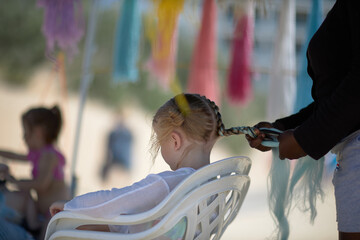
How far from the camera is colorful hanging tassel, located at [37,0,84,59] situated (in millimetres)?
2830

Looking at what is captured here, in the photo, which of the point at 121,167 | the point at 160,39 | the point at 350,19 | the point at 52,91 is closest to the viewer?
the point at 350,19

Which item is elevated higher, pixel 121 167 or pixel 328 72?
pixel 328 72

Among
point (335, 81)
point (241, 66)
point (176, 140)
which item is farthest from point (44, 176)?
point (335, 81)

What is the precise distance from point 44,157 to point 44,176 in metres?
0.13

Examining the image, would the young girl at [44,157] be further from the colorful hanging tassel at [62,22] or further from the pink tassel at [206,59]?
the pink tassel at [206,59]

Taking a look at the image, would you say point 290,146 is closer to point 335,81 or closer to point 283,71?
point 335,81

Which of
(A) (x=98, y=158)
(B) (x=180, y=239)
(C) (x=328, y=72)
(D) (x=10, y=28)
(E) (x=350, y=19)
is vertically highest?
(D) (x=10, y=28)

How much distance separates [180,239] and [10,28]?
12549 mm

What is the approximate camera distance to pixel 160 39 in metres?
2.31

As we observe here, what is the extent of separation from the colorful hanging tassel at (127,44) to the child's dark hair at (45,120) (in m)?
0.48

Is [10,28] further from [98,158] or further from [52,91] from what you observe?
[98,158]

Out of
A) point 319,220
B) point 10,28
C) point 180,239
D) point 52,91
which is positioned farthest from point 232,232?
point 10,28

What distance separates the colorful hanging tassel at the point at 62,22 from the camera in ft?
9.29

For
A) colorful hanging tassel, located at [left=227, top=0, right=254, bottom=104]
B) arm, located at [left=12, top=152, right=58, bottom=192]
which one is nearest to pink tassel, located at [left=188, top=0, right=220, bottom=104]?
colorful hanging tassel, located at [left=227, top=0, right=254, bottom=104]
